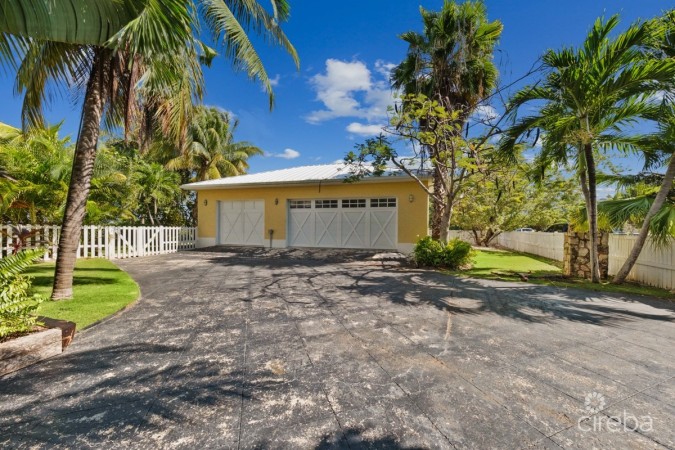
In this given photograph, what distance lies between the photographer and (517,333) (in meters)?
3.84

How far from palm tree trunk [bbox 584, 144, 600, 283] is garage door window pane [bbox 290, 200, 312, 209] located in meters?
9.41

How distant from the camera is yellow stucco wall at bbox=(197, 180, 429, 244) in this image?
1164 cm

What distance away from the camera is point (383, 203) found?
1227 cm

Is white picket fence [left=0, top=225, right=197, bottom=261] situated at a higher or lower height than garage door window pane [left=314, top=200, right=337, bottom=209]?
lower

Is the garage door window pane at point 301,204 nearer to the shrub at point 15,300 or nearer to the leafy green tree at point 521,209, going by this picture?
the leafy green tree at point 521,209

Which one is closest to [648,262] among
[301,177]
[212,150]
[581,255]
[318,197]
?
[581,255]

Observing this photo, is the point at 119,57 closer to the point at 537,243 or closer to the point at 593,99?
the point at 593,99

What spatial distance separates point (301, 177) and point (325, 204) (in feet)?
5.23

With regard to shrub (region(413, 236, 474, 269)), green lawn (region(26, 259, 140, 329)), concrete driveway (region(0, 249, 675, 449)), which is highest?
shrub (region(413, 236, 474, 269))

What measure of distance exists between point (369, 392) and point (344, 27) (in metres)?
A: 10.2

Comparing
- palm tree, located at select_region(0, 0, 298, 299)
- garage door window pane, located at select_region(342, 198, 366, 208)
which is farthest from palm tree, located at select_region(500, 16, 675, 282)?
palm tree, located at select_region(0, 0, 298, 299)

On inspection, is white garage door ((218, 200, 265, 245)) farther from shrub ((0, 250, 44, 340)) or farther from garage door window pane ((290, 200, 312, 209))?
shrub ((0, 250, 44, 340))

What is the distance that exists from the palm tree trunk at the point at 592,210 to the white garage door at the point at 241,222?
37.6 ft

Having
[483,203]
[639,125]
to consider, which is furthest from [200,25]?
[483,203]
